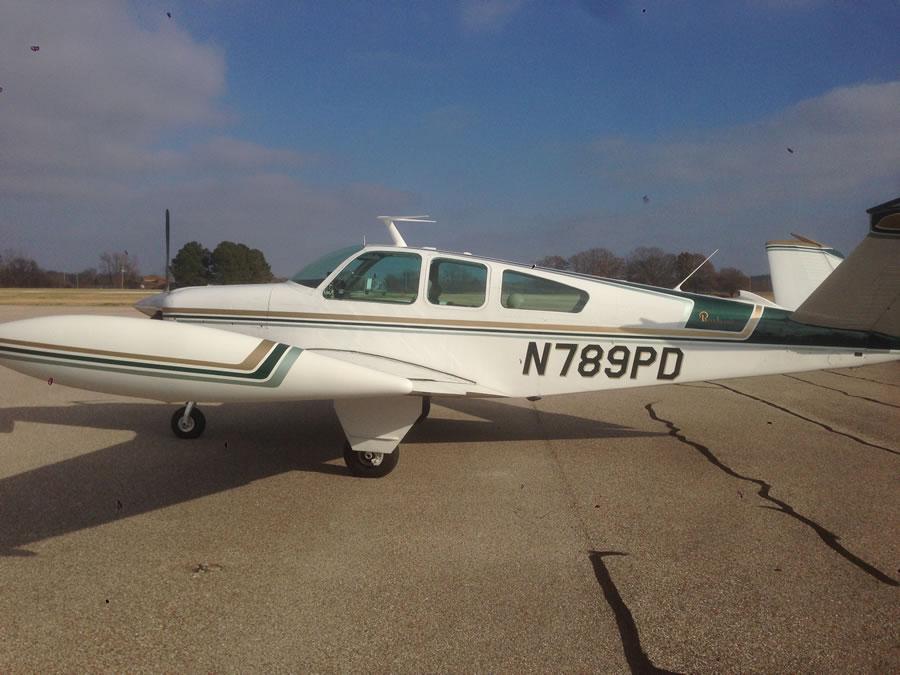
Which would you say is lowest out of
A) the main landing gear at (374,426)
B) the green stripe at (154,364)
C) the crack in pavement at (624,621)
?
the crack in pavement at (624,621)

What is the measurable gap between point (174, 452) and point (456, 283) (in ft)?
10.9

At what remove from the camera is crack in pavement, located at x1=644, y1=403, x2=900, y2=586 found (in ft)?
11.9

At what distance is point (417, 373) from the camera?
5.32 metres

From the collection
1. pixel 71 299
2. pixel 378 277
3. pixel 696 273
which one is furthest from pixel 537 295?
pixel 71 299

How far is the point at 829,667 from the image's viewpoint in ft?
8.71

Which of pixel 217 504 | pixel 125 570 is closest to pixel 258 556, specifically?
pixel 125 570

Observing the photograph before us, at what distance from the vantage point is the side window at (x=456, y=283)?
18.5ft

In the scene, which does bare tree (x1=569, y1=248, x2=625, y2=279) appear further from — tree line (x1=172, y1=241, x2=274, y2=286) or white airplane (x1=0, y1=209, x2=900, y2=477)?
tree line (x1=172, y1=241, x2=274, y2=286)

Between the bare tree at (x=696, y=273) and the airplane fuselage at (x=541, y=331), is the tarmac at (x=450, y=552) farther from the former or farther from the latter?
the bare tree at (x=696, y=273)

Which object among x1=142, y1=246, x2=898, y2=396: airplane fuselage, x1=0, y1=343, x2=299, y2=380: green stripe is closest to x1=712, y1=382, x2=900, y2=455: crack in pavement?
x1=142, y1=246, x2=898, y2=396: airplane fuselage

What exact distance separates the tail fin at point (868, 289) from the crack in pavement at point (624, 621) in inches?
118

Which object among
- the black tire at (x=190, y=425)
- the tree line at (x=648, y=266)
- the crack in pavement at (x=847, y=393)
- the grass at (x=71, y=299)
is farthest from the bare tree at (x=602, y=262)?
the grass at (x=71, y=299)

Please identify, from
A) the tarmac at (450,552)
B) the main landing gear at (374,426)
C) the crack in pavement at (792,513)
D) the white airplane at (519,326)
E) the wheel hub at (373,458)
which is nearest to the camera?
the tarmac at (450,552)

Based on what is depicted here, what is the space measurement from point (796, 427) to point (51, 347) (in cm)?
799
